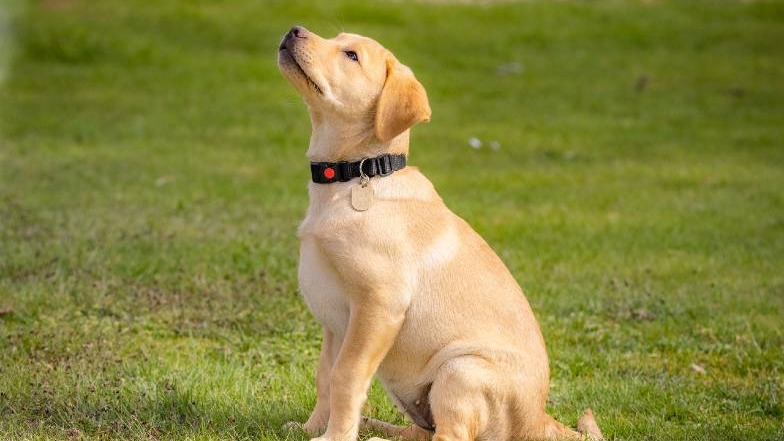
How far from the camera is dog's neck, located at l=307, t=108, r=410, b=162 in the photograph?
440 cm

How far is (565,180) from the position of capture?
35.2 ft

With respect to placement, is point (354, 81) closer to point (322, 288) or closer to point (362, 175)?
point (362, 175)

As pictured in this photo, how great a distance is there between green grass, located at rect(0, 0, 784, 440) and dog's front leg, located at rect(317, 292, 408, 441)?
0.35 m

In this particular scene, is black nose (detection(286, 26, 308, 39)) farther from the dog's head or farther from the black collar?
the black collar

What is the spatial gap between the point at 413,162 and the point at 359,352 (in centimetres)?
728

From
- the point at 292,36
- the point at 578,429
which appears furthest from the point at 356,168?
the point at 578,429

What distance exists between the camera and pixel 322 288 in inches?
168

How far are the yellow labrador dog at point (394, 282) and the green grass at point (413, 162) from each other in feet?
1.71

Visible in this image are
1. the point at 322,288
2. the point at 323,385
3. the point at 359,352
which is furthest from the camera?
the point at 323,385

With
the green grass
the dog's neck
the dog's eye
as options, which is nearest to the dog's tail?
the green grass

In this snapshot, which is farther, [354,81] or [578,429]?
[578,429]

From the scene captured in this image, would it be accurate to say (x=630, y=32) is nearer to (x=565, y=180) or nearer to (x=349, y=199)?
(x=565, y=180)

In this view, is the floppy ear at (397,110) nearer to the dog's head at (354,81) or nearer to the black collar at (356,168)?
the dog's head at (354,81)

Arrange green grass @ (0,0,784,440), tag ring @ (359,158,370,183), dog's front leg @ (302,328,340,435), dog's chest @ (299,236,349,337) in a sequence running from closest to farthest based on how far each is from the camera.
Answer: dog's chest @ (299,236,349,337) < tag ring @ (359,158,370,183) < dog's front leg @ (302,328,340,435) < green grass @ (0,0,784,440)
